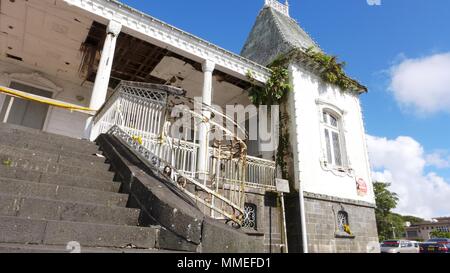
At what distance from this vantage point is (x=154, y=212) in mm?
3145

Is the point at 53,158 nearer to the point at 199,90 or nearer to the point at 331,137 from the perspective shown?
the point at 199,90

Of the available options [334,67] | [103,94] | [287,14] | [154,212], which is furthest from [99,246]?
[287,14]

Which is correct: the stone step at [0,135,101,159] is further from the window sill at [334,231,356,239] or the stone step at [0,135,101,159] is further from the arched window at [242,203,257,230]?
the window sill at [334,231,356,239]

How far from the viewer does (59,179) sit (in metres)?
3.58

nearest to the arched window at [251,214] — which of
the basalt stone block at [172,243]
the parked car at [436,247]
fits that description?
the basalt stone block at [172,243]

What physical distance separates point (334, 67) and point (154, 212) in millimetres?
11636

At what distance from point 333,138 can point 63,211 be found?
1121 cm

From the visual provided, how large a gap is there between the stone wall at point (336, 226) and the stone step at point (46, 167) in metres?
7.33

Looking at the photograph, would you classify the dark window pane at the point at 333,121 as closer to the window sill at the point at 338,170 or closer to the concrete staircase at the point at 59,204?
the window sill at the point at 338,170

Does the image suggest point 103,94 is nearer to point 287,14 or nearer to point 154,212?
point 154,212

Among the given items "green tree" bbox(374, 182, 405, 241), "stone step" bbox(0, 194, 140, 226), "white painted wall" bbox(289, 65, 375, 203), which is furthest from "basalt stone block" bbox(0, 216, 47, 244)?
"green tree" bbox(374, 182, 405, 241)

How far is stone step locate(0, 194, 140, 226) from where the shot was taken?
2688 mm

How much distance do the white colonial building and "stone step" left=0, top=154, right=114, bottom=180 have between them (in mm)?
2642

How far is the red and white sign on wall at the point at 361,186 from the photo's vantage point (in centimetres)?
1145
